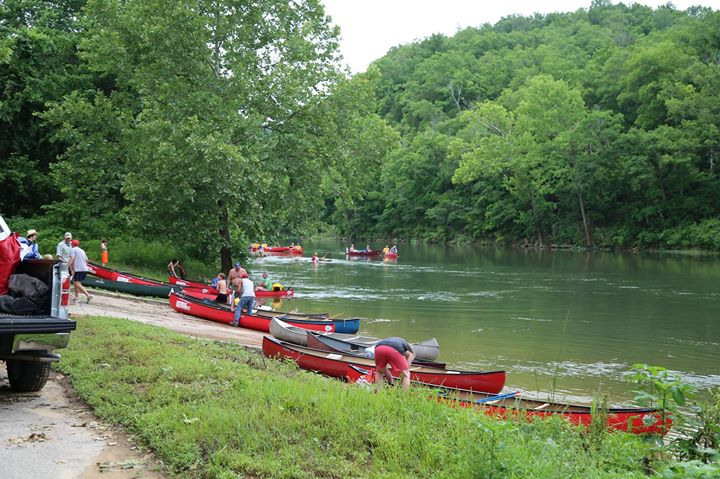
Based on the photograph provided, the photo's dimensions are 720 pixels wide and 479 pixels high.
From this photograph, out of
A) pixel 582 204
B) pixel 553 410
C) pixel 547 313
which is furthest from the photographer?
pixel 582 204

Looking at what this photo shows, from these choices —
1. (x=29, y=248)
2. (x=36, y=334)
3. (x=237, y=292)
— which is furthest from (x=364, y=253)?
(x=36, y=334)

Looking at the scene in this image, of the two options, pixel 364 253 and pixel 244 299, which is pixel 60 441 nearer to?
pixel 244 299

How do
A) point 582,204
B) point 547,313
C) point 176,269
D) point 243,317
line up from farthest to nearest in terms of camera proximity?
point 582,204
point 176,269
point 547,313
point 243,317

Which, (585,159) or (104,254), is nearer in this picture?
(104,254)

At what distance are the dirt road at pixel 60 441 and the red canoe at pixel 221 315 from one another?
10911 mm

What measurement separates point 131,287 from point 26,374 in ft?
56.3

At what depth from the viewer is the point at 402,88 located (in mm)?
148500

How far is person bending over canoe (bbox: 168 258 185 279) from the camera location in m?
27.5

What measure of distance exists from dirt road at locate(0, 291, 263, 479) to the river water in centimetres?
506

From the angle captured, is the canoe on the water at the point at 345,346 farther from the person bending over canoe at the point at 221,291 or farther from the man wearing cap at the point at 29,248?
the person bending over canoe at the point at 221,291

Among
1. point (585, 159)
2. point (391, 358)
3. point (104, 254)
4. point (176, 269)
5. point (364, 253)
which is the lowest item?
point (364, 253)

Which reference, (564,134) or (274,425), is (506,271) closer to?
(564,134)

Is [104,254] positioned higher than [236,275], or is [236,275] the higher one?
[104,254]

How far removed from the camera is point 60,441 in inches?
250
